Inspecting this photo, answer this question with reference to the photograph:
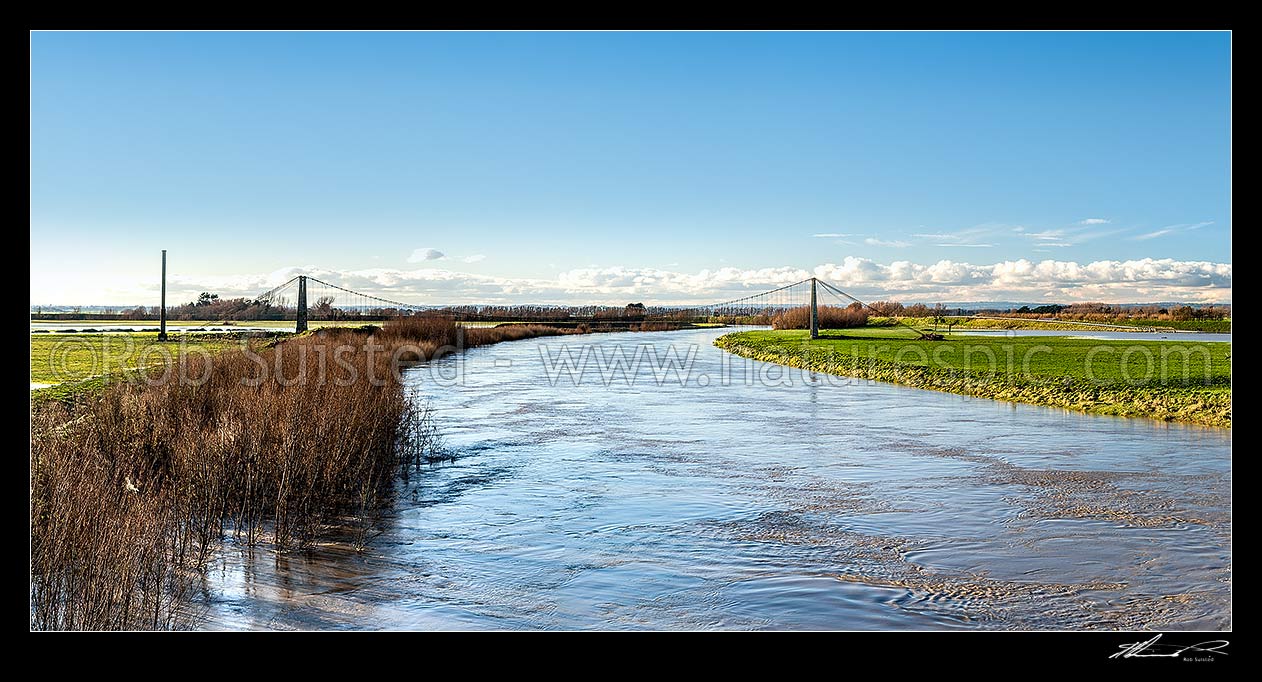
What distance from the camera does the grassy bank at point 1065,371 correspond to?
20109 mm

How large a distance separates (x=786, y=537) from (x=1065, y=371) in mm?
18581

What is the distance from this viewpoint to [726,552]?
920 cm

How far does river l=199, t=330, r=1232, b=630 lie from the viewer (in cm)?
741

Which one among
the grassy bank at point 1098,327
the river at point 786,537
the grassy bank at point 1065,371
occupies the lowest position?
the river at point 786,537

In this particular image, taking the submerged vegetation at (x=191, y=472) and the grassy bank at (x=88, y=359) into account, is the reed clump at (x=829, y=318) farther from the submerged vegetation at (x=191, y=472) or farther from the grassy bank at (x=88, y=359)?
the submerged vegetation at (x=191, y=472)

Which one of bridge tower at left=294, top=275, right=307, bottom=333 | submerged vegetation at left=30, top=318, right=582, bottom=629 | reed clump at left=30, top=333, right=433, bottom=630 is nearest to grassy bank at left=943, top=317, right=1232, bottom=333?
bridge tower at left=294, top=275, right=307, bottom=333

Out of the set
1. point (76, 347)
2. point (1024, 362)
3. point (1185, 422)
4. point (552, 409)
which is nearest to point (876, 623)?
point (1185, 422)

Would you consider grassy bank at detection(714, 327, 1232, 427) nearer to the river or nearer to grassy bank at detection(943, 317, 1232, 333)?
the river
